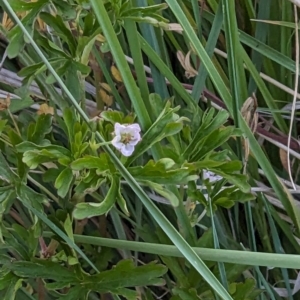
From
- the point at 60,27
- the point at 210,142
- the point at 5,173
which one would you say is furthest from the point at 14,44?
the point at 210,142

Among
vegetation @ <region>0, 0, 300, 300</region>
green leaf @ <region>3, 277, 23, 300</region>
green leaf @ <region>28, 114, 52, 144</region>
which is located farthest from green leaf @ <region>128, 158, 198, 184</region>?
green leaf @ <region>3, 277, 23, 300</region>

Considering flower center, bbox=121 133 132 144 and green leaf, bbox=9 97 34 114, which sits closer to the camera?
flower center, bbox=121 133 132 144

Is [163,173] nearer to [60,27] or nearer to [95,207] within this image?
[95,207]

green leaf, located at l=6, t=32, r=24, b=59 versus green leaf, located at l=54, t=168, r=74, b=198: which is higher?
green leaf, located at l=6, t=32, r=24, b=59

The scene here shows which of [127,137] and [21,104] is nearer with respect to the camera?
[127,137]

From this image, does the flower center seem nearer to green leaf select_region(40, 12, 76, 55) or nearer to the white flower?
the white flower

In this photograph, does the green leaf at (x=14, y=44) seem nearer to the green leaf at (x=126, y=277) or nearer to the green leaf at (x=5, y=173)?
the green leaf at (x=5, y=173)

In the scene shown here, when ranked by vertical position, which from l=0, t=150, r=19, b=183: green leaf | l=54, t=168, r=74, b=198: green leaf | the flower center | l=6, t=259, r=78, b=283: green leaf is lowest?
l=6, t=259, r=78, b=283: green leaf

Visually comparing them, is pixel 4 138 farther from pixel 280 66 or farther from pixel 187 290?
pixel 280 66

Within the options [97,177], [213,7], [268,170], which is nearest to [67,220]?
[97,177]
